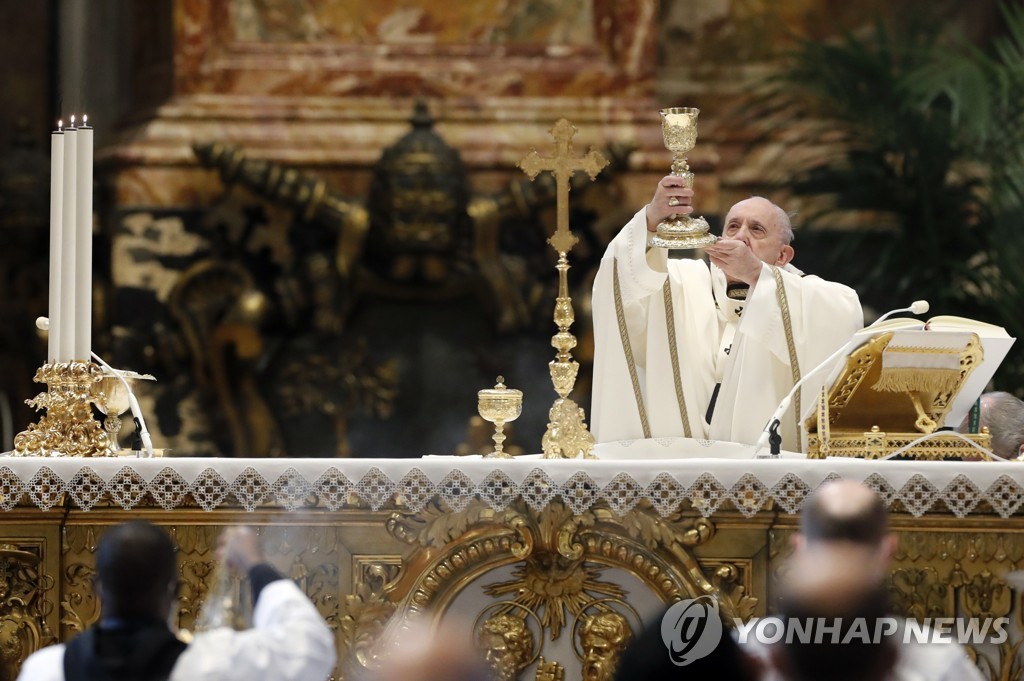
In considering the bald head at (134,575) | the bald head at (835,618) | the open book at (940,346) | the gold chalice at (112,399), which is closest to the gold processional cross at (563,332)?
the open book at (940,346)

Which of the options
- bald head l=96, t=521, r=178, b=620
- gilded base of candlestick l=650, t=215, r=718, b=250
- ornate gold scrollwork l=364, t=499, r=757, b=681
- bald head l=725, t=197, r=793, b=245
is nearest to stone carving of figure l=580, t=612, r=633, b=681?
ornate gold scrollwork l=364, t=499, r=757, b=681

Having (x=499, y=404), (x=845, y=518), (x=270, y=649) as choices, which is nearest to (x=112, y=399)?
(x=499, y=404)

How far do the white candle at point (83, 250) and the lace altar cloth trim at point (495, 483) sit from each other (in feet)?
1.53

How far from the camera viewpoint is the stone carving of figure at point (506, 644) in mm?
4879

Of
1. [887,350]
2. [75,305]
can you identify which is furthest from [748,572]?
[75,305]

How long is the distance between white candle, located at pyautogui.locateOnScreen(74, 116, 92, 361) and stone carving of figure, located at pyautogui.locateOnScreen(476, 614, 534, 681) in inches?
59.0

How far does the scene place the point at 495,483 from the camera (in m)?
4.82

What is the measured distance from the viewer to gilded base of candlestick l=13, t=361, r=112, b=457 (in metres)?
5.12

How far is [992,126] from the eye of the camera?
845 cm

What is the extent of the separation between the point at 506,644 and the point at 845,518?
6.39 ft

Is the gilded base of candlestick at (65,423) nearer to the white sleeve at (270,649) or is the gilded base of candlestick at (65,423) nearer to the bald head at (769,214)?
the white sleeve at (270,649)

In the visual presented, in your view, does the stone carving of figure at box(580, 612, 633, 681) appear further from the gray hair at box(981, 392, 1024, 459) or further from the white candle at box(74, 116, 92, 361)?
the white candle at box(74, 116, 92, 361)

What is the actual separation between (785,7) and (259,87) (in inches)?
119

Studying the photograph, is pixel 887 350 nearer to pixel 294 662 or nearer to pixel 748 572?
pixel 748 572
